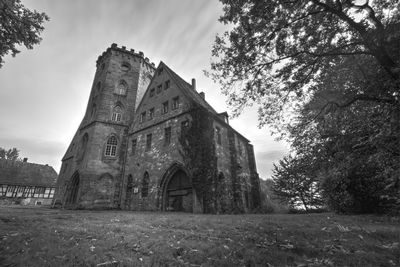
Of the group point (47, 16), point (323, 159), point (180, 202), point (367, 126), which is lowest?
point (180, 202)

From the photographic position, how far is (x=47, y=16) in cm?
1026

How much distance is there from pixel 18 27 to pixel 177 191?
45.6ft

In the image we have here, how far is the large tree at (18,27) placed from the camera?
920 cm

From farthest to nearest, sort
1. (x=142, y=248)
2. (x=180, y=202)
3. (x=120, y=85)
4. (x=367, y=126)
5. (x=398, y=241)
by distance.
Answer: (x=120, y=85), (x=180, y=202), (x=367, y=126), (x=398, y=241), (x=142, y=248)

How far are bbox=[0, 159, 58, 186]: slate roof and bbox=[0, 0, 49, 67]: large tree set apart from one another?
1518 inches

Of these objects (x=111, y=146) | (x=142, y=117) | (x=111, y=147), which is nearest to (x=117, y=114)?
(x=142, y=117)

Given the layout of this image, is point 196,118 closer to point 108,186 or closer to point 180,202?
point 180,202

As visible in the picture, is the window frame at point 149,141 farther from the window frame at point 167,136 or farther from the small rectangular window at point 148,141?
the window frame at point 167,136

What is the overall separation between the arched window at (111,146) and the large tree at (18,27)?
521 inches

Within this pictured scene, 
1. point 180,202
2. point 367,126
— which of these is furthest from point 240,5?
point 180,202

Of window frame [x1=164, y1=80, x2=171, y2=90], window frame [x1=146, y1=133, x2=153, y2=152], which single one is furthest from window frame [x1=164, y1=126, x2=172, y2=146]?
window frame [x1=164, y1=80, x2=171, y2=90]

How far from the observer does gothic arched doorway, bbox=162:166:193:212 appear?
16.1 metres

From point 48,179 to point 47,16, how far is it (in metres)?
42.7

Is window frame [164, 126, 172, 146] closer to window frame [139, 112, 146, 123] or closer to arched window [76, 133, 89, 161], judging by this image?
window frame [139, 112, 146, 123]
